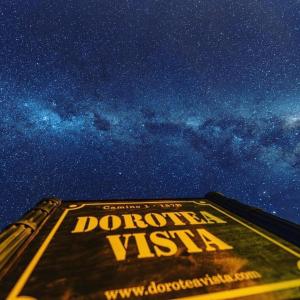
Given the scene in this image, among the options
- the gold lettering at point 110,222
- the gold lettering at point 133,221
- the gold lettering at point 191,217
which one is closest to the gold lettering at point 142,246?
the gold lettering at point 133,221

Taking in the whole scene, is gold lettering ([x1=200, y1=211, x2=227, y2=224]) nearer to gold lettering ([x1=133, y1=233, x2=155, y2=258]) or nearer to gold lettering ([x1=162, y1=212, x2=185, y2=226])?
gold lettering ([x1=162, y1=212, x2=185, y2=226])

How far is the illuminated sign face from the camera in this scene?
2582 millimetres

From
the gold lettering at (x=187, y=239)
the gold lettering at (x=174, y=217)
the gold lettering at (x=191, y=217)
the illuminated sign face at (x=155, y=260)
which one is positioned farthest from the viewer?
the gold lettering at (x=191, y=217)

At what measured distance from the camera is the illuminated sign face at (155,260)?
2582mm

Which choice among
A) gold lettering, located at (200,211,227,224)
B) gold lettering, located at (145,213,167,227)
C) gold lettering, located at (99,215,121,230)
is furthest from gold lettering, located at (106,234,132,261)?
gold lettering, located at (200,211,227,224)

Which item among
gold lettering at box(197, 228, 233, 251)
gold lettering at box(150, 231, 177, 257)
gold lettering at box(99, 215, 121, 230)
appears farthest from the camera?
gold lettering at box(99, 215, 121, 230)

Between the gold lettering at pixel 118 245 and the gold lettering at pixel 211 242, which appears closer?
the gold lettering at pixel 118 245

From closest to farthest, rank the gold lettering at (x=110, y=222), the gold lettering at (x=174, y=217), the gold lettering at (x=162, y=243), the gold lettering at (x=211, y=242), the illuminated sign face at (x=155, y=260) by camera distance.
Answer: the illuminated sign face at (x=155, y=260), the gold lettering at (x=162, y=243), the gold lettering at (x=211, y=242), the gold lettering at (x=110, y=222), the gold lettering at (x=174, y=217)

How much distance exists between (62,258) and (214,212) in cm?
352

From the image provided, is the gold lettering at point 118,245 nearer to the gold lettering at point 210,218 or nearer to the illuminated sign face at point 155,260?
the illuminated sign face at point 155,260

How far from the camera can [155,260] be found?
319 centimetres

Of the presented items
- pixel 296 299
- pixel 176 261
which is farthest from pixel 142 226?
pixel 296 299

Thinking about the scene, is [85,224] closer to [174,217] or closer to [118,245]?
[118,245]

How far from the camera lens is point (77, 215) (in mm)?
4863
